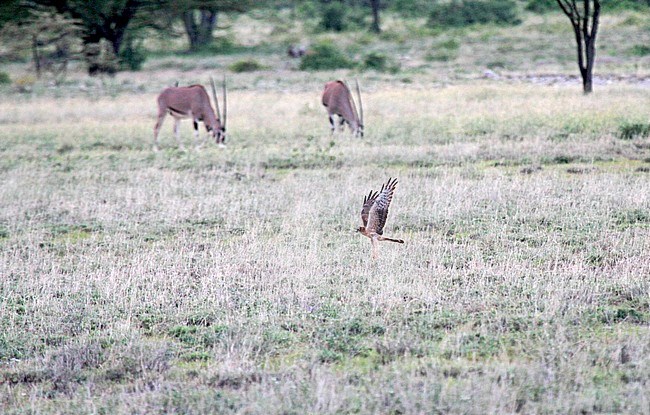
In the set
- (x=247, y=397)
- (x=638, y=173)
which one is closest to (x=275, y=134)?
(x=638, y=173)

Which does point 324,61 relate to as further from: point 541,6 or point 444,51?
point 541,6

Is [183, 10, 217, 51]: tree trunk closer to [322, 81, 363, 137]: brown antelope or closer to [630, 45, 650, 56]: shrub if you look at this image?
[630, 45, 650, 56]: shrub

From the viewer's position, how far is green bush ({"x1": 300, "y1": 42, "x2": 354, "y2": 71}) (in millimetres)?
33781

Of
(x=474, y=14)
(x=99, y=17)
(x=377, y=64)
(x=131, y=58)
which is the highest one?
(x=474, y=14)

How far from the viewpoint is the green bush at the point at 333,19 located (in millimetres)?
49406

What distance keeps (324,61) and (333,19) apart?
53.1 feet

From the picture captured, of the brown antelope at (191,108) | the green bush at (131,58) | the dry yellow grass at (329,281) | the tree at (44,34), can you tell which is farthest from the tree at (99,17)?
the dry yellow grass at (329,281)

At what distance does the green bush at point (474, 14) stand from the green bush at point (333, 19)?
4890 mm

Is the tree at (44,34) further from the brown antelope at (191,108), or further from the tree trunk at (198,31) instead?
the tree trunk at (198,31)

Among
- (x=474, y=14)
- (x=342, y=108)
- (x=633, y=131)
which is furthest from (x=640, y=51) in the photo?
(x=633, y=131)

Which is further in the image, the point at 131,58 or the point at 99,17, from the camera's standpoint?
the point at 131,58

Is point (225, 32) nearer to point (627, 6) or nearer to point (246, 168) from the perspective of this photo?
point (627, 6)

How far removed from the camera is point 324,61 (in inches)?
1339

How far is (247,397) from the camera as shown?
472cm
